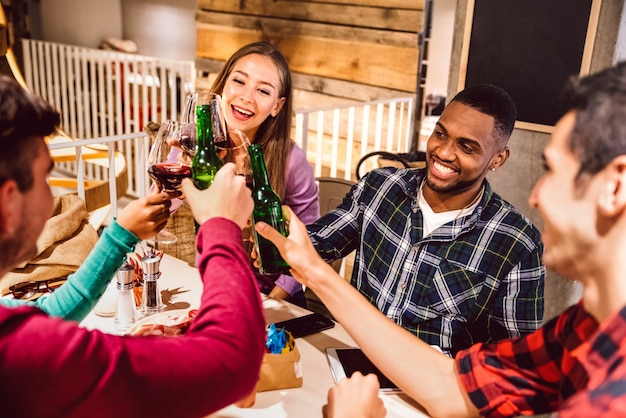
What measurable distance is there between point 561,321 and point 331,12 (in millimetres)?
3739

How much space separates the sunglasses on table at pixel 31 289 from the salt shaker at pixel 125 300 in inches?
10.6

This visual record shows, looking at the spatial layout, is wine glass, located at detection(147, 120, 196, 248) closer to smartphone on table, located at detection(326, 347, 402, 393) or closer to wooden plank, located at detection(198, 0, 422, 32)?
smartphone on table, located at detection(326, 347, 402, 393)

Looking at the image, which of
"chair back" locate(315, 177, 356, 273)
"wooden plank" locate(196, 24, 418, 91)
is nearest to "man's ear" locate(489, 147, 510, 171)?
"chair back" locate(315, 177, 356, 273)

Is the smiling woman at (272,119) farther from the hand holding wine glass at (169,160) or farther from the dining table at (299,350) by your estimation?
the hand holding wine glass at (169,160)

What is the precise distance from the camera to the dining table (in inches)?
46.2

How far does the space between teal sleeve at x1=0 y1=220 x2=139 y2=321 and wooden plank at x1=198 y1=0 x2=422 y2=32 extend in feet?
10.5

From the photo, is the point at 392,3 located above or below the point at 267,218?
above

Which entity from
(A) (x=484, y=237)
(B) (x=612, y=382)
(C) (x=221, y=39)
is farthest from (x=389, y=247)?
(C) (x=221, y=39)

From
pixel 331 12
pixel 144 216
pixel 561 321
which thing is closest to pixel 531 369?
pixel 561 321

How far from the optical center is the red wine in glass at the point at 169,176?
127 cm

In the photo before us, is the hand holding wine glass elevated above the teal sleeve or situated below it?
above

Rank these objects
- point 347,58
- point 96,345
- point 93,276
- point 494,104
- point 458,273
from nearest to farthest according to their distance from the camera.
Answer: point 96,345 < point 93,276 < point 458,273 < point 494,104 < point 347,58

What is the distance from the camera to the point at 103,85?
5.70m

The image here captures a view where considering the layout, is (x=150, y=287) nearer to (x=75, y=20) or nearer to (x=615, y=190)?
(x=615, y=190)
